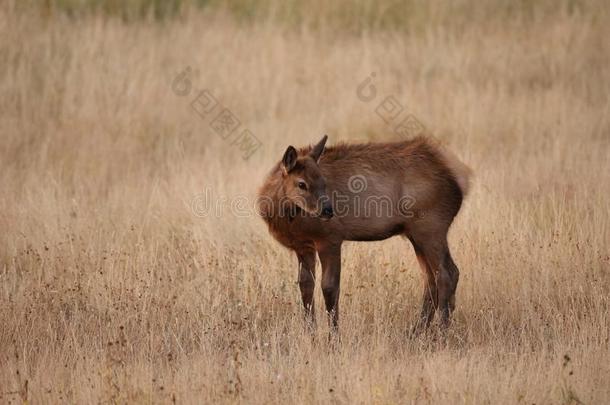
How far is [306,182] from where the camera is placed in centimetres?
780

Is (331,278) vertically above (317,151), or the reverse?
(317,151)

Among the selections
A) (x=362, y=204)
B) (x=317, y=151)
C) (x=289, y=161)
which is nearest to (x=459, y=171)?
(x=362, y=204)

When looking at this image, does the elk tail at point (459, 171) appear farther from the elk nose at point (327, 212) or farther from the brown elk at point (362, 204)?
the elk nose at point (327, 212)

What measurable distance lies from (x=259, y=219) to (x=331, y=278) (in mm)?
2458

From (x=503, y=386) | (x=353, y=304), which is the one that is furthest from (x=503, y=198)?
(x=503, y=386)

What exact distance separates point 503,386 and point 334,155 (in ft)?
8.88

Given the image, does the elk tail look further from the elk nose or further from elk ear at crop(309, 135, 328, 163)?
the elk nose

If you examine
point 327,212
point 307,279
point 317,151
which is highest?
point 317,151

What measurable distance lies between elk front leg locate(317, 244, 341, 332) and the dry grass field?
0.16 metres

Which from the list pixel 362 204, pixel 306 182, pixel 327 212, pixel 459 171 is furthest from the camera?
pixel 459 171

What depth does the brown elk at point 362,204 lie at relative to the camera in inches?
312

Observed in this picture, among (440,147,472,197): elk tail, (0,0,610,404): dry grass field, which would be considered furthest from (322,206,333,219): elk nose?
(440,147,472,197): elk tail

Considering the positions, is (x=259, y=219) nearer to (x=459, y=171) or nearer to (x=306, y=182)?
(x=306, y=182)

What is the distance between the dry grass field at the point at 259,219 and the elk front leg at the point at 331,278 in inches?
6.3
